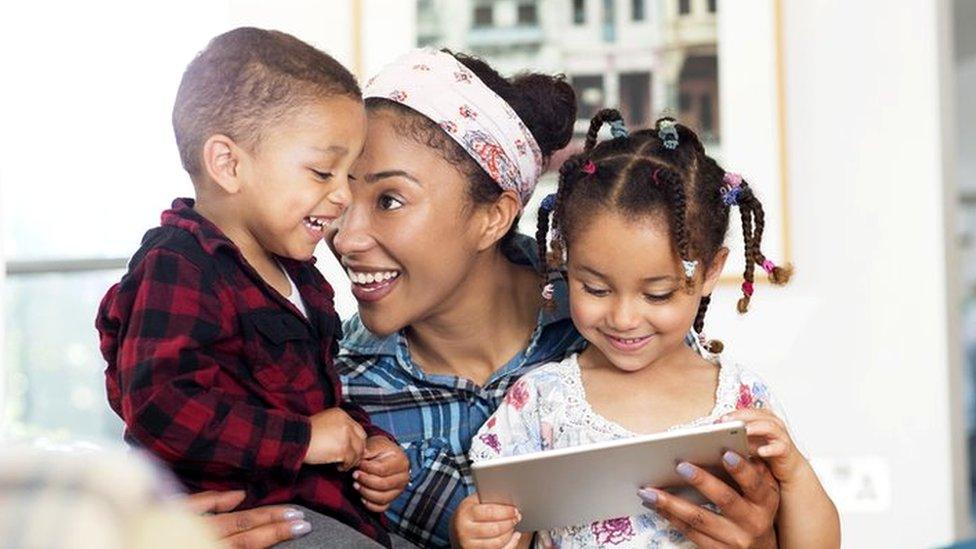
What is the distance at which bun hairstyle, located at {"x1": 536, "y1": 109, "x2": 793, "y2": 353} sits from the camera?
6.13ft

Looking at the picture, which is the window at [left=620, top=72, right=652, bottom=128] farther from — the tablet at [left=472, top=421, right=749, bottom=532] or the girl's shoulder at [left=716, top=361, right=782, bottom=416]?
the tablet at [left=472, top=421, right=749, bottom=532]

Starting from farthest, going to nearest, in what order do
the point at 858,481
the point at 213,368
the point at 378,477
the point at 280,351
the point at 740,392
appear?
the point at 858,481
the point at 740,392
the point at 378,477
the point at 280,351
the point at 213,368

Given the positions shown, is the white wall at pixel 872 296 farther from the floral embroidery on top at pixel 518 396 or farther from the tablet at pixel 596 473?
the tablet at pixel 596 473

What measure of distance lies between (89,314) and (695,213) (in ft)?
8.42

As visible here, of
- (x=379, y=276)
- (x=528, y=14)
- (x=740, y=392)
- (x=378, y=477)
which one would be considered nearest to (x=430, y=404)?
(x=379, y=276)

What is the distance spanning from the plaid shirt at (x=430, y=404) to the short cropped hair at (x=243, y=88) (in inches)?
21.7

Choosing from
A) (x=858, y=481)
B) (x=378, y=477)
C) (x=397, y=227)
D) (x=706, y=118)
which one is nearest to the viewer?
(x=378, y=477)

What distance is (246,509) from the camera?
1.64 meters

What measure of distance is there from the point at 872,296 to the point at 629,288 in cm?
220

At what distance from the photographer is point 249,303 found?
1.64 meters

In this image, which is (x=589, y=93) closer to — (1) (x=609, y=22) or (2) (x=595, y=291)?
(1) (x=609, y=22)

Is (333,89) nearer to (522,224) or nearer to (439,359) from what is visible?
(439,359)

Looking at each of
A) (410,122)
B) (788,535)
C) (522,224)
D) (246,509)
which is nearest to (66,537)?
(246,509)

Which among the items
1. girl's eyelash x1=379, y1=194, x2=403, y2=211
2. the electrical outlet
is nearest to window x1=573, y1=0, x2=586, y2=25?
the electrical outlet
